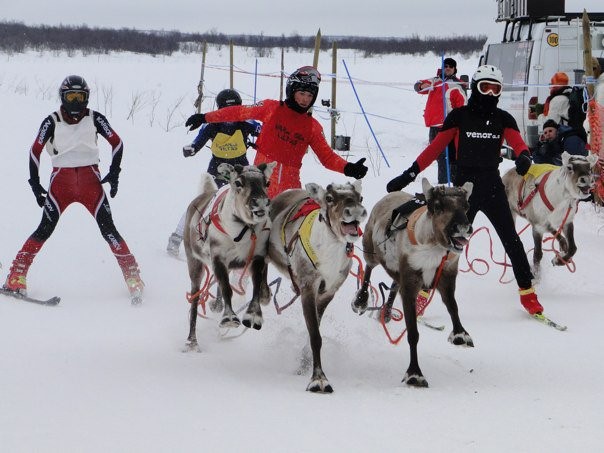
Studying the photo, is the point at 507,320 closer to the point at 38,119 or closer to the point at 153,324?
the point at 153,324

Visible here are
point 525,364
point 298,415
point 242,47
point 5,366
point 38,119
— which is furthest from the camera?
point 242,47

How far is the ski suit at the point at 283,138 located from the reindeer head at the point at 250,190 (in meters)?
0.84

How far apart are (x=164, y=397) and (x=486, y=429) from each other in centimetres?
164

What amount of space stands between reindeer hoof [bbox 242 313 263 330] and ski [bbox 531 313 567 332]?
2.57 metres

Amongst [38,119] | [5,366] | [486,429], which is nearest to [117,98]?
[38,119]

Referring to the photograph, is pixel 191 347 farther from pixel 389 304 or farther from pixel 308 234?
pixel 389 304

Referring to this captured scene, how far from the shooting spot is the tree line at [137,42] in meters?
36.4

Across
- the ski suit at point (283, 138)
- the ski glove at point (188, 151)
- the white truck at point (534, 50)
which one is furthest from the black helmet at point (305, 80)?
the white truck at point (534, 50)

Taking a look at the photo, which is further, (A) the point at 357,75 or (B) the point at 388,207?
(A) the point at 357,75

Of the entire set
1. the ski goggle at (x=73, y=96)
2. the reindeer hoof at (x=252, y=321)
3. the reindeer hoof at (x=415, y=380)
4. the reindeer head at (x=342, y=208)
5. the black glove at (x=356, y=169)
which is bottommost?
the reindeer hoof at (x=415, y=380)

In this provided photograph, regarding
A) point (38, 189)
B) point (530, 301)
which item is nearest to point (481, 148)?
point (530, 301)

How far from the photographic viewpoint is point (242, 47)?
42594mm

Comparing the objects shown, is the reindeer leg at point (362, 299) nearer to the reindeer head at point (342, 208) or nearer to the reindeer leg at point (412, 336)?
the reindeer leg at point (412, 336)

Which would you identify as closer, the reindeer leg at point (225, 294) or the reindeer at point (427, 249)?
the reindeer at point (427, 249)
